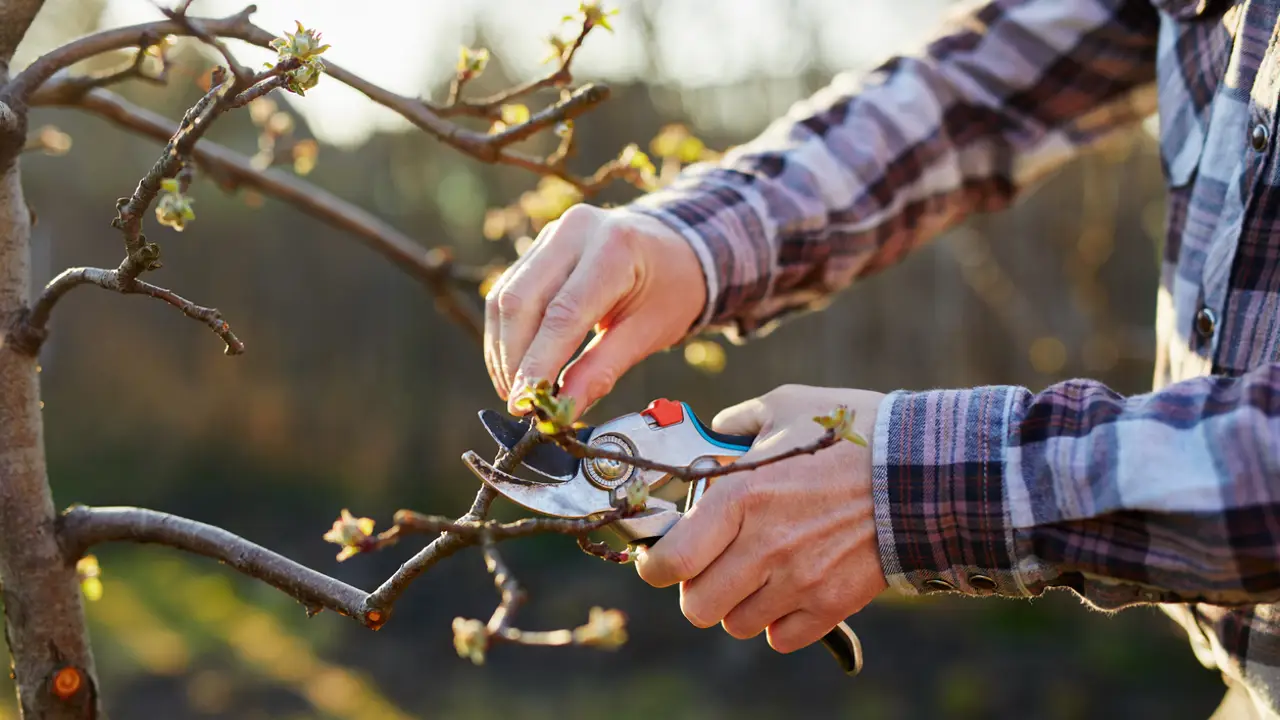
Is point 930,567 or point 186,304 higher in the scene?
point 186,304

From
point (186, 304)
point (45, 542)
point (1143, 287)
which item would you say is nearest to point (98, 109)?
point (45, 542)

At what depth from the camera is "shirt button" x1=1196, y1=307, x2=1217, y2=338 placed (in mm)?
1400

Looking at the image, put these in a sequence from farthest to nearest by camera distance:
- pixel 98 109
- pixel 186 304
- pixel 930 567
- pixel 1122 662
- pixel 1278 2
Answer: pixel 1122 662, pixel 98 109, pixel 1278 2, pixel 930 567, pixel 186 304

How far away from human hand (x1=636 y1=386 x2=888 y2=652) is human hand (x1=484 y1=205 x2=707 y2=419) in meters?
0.26

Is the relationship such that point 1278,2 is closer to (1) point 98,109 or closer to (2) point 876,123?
(2) point 876,123

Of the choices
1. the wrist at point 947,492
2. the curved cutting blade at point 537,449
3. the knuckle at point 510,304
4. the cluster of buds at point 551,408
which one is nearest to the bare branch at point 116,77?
the knuckle at point 510,304

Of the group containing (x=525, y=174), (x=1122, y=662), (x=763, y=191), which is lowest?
(x=1122, y=662)

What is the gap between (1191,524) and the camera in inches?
40.6

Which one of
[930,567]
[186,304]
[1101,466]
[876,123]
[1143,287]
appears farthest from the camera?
[1143,287]

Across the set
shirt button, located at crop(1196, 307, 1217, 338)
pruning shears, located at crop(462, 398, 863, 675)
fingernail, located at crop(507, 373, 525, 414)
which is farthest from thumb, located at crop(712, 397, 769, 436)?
shirt button, located at crop(1196, 307, 1217, 338)

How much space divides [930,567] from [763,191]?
83 cm

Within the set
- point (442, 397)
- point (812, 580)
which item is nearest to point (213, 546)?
point (812, 580)

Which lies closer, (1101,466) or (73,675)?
(1101,466)

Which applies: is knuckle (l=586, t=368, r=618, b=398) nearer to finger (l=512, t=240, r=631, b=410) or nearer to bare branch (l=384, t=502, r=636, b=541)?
finger (l=512, t=240, r=631, b=410)
